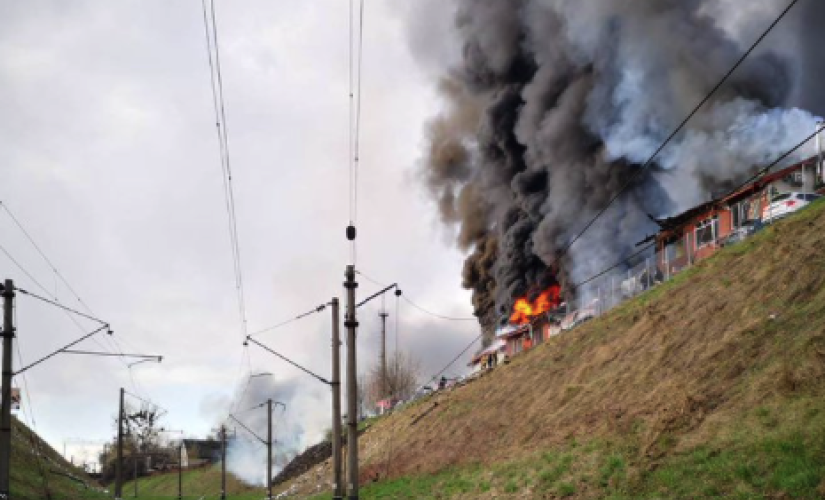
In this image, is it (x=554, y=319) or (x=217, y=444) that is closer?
(x=554, y=319)

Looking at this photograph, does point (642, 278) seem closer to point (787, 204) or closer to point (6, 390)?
point (787, 204)

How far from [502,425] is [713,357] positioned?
13950 millimetres

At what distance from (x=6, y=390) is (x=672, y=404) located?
913 inches

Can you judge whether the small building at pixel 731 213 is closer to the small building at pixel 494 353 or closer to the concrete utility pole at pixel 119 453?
the small building at pixel 494 353

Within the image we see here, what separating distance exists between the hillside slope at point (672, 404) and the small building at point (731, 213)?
Result: 4.68 m

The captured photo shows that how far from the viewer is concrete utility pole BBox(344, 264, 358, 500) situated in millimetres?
29062

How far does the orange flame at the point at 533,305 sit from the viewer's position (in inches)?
2657

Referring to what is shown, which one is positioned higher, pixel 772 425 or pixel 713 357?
pixel 713 357

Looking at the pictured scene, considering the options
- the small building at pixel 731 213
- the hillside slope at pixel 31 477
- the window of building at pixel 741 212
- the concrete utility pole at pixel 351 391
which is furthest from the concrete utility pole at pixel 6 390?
the window of building at pixel 741 212

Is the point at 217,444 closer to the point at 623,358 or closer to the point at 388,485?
the point at 388,485

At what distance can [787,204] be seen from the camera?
137ft

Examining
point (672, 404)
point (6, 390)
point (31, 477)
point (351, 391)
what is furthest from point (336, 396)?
point (31, 477)

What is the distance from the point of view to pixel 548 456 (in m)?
29.3

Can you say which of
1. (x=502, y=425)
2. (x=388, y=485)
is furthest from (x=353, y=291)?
(x=388, y=485)
